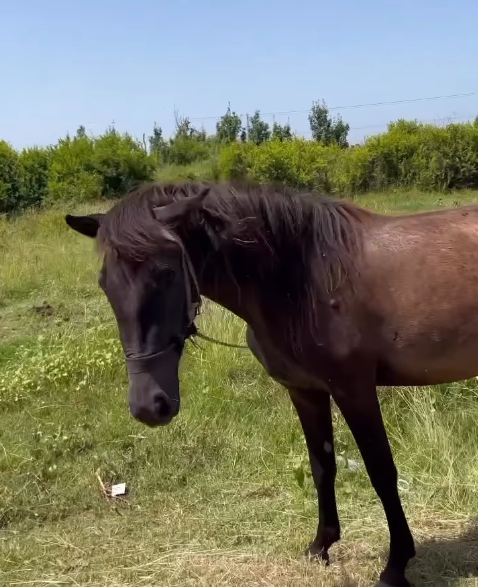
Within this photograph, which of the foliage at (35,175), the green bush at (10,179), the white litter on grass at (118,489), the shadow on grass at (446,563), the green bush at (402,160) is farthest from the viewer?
the green bush at (402,160)

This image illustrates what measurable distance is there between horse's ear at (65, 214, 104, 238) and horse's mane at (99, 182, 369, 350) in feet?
0.57

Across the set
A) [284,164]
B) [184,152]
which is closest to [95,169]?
[184,152]

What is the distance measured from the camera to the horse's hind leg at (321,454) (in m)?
2.85

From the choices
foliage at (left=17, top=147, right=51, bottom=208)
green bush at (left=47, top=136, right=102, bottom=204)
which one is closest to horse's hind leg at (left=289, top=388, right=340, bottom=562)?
green bush at (left=47, top=136, right=102, bottom=204)

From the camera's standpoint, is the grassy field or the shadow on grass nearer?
the shadow on grass

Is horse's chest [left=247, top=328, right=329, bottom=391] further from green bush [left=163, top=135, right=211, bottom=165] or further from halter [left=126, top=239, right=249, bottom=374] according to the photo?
green bush [left=163, top=135, right=211, bottom=165]

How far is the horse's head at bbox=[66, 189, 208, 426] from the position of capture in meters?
2.05

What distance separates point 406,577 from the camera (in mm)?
2889

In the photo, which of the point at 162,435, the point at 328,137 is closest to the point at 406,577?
the point at 162,435

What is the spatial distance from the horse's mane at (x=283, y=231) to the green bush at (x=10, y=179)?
16324 millimetres

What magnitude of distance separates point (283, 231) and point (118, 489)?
6.85 feet

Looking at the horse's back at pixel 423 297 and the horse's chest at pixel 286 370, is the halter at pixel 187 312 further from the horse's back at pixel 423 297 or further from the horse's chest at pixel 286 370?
the horse's back at pixel 423 297

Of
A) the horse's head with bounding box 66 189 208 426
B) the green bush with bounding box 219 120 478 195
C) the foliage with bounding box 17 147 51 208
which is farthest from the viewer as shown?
the green bush with bounding box 219 120 478 195

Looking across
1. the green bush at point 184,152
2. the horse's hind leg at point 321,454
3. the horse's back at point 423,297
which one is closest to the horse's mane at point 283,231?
the horse's back at point 423,297
